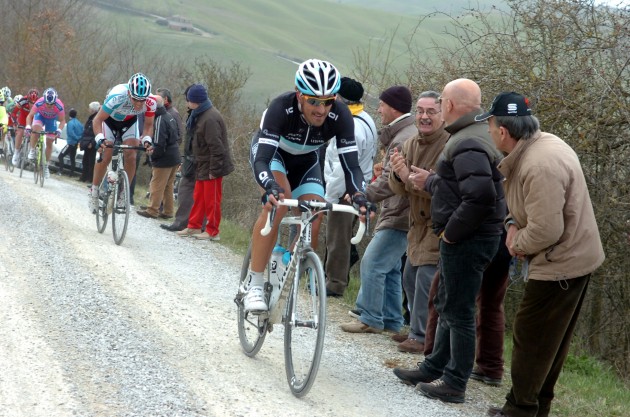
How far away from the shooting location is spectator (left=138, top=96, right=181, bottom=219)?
51.2 ft

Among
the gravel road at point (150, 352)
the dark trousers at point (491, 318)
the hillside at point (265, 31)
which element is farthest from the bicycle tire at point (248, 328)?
the hillside at point (265, 31)

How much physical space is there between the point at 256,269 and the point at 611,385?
351cm

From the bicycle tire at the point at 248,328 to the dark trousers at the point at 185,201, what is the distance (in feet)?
23.6

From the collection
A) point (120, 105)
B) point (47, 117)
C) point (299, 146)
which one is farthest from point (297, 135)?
point (47, 117)

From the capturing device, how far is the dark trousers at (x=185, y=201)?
14.6 metres

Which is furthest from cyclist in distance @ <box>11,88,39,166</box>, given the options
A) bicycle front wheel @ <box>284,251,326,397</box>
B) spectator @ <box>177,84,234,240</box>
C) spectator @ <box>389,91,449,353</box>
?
bicycle front wheel @ <box>284,251,326,397</box>

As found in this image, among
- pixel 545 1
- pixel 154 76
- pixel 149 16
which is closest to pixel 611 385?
pixel 545 1

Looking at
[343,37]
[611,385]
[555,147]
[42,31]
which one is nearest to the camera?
[555,147]

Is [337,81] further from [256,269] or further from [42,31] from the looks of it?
[42,31]

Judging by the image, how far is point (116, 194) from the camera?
40.2 ft

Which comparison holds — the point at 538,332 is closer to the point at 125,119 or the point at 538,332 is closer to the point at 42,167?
the point at 125,119

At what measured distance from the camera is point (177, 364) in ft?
21.6

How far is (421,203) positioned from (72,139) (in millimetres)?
19821

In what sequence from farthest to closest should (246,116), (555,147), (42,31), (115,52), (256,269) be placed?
(115,52) → (42,31) → (246,116) → (256,269) → (555,147)
